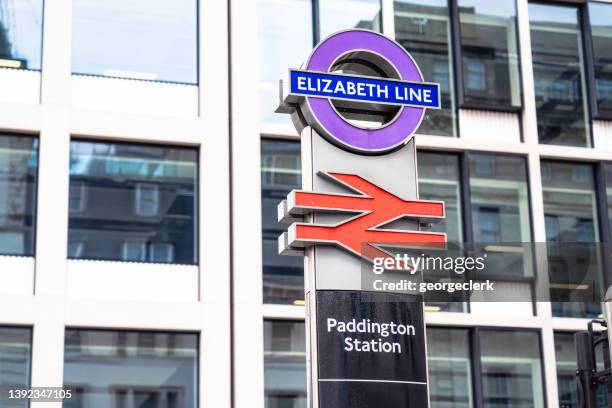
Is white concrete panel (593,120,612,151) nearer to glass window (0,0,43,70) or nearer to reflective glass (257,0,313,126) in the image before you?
reflective glass (257,0,313,126)

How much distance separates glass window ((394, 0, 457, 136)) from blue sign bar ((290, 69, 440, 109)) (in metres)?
7.61

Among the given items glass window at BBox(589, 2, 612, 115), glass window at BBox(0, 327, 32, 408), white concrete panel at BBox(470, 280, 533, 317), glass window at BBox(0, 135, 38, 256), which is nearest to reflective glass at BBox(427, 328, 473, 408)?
white concrete panel at BBox(470, 280, 533, 317)

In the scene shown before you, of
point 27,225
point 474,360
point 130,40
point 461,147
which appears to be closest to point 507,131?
point 461,147

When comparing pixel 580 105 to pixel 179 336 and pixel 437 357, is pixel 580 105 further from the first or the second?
pixel 179 336

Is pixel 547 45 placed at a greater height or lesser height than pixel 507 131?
greater

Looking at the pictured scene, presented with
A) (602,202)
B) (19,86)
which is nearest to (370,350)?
(19,86)

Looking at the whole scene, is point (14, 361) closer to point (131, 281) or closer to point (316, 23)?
point (131, 281)

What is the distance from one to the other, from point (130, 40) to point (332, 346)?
10413mm

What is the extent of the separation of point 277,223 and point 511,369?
558 centimetres

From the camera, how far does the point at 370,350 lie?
15250mm

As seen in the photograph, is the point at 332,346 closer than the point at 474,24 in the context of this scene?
Yes

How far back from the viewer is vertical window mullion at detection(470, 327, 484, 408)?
75.5ft

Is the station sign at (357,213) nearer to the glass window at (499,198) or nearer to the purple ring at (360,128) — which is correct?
the purple ring at (360,128)

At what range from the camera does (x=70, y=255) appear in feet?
70.6
